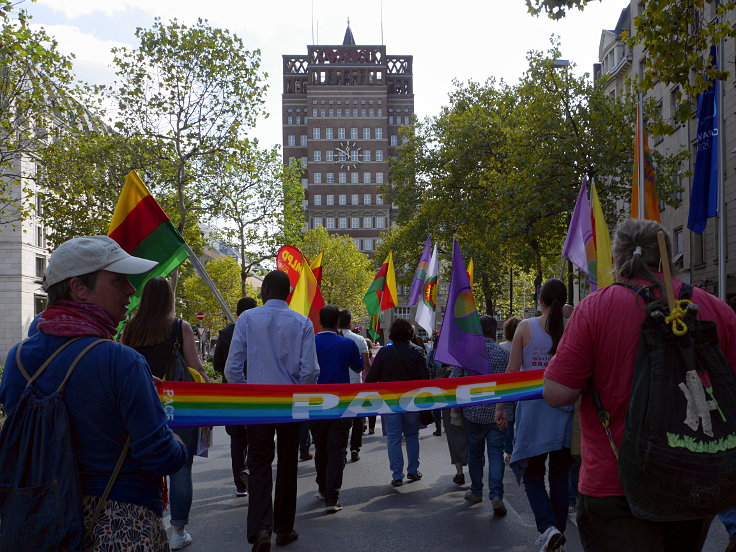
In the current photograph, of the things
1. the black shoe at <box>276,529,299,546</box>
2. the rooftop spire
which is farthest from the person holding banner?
the rooftop spire

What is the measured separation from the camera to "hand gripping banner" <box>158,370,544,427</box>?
626 cm

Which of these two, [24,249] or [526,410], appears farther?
[24,249]

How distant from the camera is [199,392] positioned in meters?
6.28

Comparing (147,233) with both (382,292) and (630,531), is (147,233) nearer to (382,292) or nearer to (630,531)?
(630,531)

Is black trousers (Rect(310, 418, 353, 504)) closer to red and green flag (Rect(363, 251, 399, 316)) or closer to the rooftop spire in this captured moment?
red and green flag (Rect(363, 251, 399, 316))

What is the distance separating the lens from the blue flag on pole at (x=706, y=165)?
17328 mm

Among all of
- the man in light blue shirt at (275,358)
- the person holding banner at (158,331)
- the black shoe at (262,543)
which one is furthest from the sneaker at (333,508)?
the person holding banner at (158,331)

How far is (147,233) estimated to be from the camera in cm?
640

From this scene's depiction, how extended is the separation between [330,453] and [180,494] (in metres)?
2.00

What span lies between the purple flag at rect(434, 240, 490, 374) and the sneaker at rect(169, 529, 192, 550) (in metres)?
2.99

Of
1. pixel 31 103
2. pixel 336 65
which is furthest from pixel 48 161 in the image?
pixel 336 65

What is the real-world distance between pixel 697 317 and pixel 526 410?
3.47 metres

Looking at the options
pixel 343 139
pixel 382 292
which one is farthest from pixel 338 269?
pixel 382 292

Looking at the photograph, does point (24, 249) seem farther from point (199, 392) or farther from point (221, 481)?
point (199, 392)
